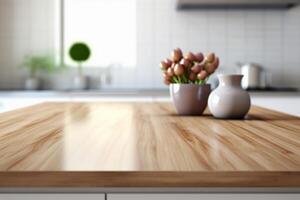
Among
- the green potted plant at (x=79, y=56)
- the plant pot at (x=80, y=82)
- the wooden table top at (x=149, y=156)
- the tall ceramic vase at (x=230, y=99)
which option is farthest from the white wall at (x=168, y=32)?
the wooden table top at (x=149, y=156)

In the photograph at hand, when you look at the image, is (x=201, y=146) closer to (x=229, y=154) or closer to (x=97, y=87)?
(x=229, y=154)

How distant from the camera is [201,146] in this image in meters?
0.90

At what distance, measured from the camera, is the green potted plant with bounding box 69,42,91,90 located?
4156 mm

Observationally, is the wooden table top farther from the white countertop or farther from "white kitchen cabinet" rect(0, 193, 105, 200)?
the white countertop

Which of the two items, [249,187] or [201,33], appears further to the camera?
[201,33]

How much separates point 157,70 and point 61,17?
103 cm

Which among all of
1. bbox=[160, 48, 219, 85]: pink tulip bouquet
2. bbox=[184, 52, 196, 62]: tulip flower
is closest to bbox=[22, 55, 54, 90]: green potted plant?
bbox=[160, 48, 219, 85]: pink tulip bouquet

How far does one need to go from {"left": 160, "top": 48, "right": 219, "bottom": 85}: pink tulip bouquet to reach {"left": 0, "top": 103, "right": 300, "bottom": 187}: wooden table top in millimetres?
500

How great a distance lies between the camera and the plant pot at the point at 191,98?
1.74 m

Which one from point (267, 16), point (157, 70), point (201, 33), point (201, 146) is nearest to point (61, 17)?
point (157, 70)

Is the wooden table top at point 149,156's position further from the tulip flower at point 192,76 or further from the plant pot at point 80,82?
the plant pot at point 80,82

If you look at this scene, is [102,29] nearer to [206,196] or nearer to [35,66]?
[35,66]

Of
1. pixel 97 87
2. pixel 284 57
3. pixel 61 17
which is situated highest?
pixel 61 17

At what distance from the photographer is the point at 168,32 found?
4223mm
